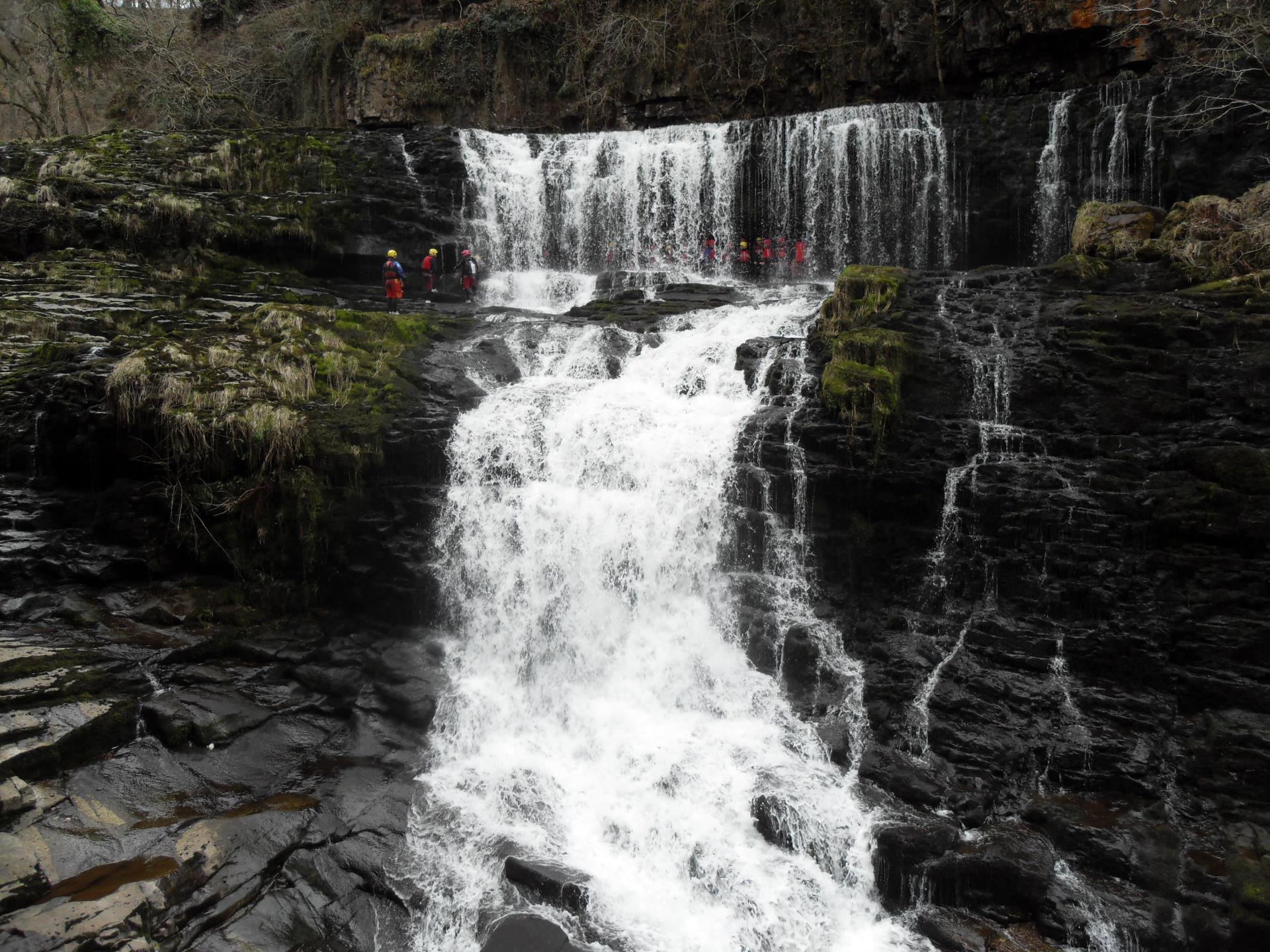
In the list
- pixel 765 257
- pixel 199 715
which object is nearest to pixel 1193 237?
pixel 765 257

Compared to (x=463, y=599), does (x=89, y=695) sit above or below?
below

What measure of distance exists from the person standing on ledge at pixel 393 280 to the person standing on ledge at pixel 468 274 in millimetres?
1565

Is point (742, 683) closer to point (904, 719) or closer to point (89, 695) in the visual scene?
point (904, 719)

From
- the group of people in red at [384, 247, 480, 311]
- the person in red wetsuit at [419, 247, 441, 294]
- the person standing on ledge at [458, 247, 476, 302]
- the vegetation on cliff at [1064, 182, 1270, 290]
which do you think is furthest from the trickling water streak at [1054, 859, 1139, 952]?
the person in red wetsuit at [419, 247, 441, 294]

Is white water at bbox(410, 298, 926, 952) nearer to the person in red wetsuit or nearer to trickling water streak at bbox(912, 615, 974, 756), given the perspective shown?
trickling water streak at bbox(912, 615, 974, 756)

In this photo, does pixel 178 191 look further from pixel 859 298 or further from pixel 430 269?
pixel 859 298

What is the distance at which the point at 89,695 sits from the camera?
850cm

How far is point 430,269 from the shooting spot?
1653cm

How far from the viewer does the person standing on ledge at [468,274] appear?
16.5 meters

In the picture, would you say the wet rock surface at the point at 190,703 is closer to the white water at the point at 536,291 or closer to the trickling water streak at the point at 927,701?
the white water at the point at 536,291

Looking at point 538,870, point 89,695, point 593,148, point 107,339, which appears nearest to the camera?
point 538,870

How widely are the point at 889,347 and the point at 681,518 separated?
3567 mm

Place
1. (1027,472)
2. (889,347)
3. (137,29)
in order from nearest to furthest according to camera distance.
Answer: (1027,472), (889,347), (137,29)

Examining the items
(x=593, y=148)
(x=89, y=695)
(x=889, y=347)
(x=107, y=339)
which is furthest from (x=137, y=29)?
(x=889, y=347)
